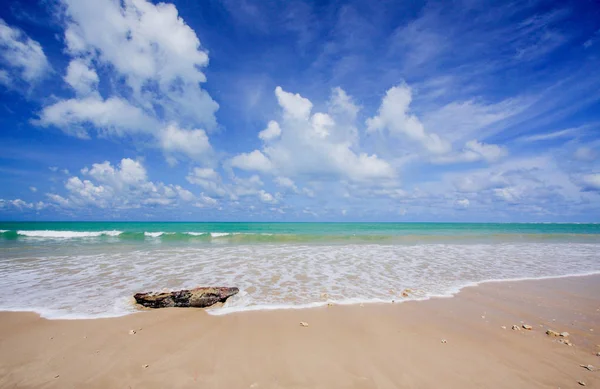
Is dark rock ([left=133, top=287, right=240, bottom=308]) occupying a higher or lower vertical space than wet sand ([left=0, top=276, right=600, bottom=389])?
higher

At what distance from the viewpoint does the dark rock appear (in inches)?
257

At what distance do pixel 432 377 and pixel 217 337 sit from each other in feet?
11.8

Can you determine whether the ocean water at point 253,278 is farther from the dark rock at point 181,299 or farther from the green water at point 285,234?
the green water at point 285,234

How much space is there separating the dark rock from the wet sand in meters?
0.31

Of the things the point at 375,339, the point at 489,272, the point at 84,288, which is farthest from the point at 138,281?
the point at 489,272

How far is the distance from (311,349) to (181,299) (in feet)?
12.2

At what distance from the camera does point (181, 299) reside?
6.59 metres

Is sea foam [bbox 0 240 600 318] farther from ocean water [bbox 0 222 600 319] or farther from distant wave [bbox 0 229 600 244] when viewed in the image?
distant wave [bbox 0 229 600 244]

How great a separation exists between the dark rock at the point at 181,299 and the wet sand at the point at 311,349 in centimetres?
31

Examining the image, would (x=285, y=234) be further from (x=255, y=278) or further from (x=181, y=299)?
(x=181, y=299)

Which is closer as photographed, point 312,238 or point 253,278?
point 253,278

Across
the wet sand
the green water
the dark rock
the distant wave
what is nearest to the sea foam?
the dark rock

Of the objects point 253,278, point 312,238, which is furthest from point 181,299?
point 312,238

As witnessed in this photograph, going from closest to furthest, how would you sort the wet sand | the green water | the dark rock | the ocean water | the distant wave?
the wet sand → the dark rock → the ocean water → the distant wave → the green water
